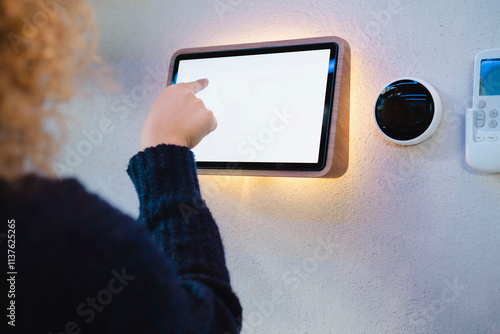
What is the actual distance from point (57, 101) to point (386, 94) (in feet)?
2.17

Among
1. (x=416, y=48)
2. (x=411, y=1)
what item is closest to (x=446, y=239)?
(x=416, y=48)

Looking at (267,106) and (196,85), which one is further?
(267,106)

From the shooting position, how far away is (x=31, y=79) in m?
0.44

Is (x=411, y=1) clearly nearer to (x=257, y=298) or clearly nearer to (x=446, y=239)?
(x=446, y=239)

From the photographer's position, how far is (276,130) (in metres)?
0.99
